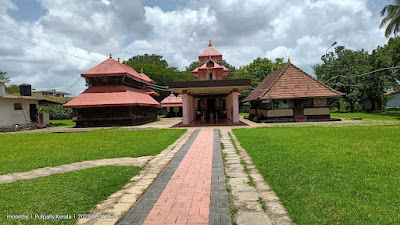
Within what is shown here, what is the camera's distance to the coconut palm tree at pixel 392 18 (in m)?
20.6

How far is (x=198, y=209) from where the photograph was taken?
346 centimetres

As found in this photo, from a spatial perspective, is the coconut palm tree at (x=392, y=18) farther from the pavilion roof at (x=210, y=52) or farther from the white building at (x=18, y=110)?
the white building at (x=18, y=110)

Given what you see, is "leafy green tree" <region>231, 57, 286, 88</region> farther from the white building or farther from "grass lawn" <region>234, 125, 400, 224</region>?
"grass lawn" <region>234, 125, 400, 224</region>

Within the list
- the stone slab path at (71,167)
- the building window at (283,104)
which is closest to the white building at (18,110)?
the stone slab path at (71,167)

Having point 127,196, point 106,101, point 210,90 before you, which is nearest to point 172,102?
point 106,101

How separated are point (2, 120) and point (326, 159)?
2244 centimetres

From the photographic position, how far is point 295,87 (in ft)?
65.6

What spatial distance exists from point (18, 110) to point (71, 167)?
18.7 meters

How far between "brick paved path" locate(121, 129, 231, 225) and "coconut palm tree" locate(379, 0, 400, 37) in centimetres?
2367

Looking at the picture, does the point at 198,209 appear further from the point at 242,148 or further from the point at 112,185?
the point at 242,148

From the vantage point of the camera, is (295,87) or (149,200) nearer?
(149,200)

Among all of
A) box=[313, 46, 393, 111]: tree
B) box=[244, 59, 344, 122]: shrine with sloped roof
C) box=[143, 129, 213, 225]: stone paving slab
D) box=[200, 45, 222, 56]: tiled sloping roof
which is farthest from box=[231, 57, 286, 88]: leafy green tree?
box=[143, 129, 213, 225]: stone paving slab

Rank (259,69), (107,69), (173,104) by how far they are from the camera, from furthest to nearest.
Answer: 1. (259,69)
2. (173,104)
3. (107,69)

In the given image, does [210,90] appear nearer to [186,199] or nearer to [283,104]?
[283,104]
